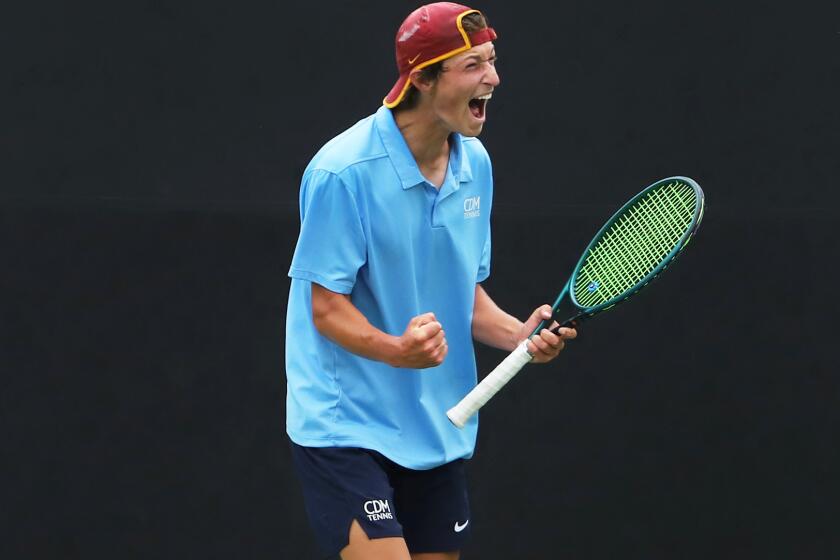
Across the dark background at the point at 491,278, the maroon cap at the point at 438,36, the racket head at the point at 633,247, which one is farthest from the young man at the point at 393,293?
the dark background at the point at 491,278

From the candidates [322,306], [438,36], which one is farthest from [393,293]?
[438,36]

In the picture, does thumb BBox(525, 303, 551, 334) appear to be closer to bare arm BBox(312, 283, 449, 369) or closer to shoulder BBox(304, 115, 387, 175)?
bare arm BBox(312, 283, 449, 369)

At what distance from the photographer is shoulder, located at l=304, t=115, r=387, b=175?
10.3 feet

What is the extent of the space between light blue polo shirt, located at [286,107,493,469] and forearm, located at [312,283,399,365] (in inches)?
1.2

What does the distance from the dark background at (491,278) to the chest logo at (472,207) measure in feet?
2.83

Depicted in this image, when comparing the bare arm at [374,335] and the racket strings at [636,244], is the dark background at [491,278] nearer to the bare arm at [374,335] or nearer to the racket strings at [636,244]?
the racket strings at [636,244]

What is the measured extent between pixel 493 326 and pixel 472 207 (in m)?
0.27

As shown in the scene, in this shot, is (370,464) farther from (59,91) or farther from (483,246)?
(59,91)

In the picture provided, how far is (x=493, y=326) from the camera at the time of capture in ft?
11.4

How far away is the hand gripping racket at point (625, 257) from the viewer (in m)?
3.21

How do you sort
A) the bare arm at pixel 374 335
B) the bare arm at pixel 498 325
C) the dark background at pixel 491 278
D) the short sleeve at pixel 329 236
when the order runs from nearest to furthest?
the bare arm at pixel 374 335
the short sleeve at pixel 329 236
the bare arm at pixel 498 325
the dark background at pixel 491 278

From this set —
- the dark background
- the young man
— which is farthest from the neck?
the dark background

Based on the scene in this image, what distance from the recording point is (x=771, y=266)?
435 centimetres

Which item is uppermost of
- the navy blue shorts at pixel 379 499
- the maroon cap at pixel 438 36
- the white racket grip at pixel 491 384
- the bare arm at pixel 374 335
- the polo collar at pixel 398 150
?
the maroon cap at pixel 438 36
